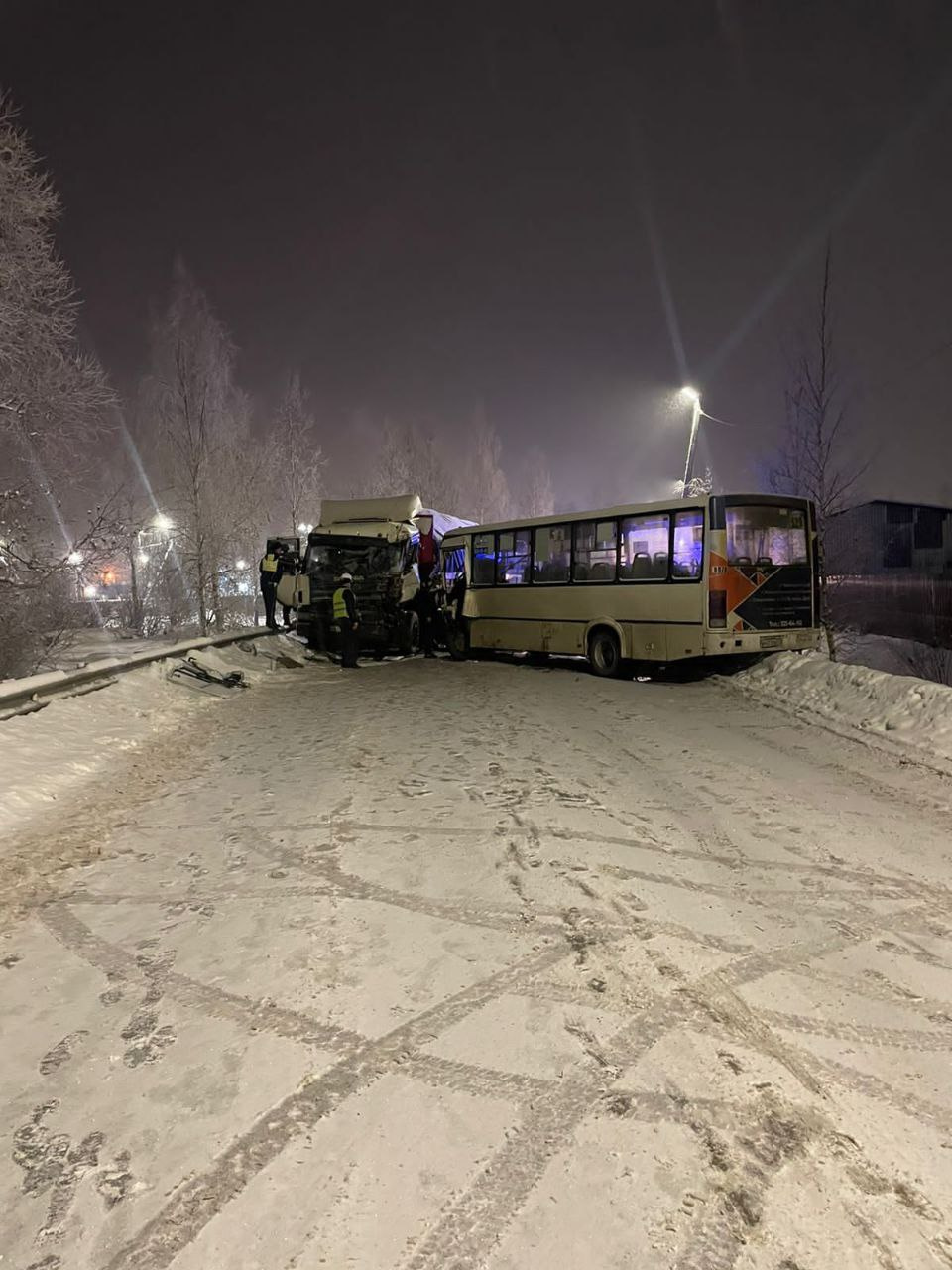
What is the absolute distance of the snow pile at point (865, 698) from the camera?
775 cm

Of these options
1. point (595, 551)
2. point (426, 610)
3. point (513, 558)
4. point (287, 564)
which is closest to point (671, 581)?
point (595, 551)

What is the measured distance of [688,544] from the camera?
39.3 feet

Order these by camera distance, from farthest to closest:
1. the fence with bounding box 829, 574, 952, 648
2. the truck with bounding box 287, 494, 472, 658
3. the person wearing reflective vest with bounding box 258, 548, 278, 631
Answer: the fence with bounding box 829, 574, 952, 648 < the person wearing reflective vest with bounding box 258, 548, 278, 631 < the truck with bounding box 287, 494, 472, 658

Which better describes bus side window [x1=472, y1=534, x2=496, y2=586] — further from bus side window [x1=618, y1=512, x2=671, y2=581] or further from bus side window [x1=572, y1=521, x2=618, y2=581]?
bus side window [x1=618, y1=512, x2=671, y2=581]

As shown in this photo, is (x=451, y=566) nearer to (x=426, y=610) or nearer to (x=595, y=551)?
(x=426, y=610)

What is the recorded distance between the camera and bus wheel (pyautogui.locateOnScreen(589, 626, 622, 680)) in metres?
13.5

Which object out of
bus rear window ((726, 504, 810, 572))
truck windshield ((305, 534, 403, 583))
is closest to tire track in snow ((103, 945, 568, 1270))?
bus rear window ((726, 504, 810, 572))

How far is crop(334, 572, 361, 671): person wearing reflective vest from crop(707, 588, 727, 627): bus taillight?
742cm

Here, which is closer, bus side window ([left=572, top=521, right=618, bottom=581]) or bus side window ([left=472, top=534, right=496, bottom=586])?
bus side window ([left=572, top=521, right=618, bottom=581])

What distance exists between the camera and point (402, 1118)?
2.43 m

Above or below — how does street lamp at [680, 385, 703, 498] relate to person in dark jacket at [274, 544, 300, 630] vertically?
above

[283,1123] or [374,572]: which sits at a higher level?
[374,572]

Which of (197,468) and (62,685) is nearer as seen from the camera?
(62,685)

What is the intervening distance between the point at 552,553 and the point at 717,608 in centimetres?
433
